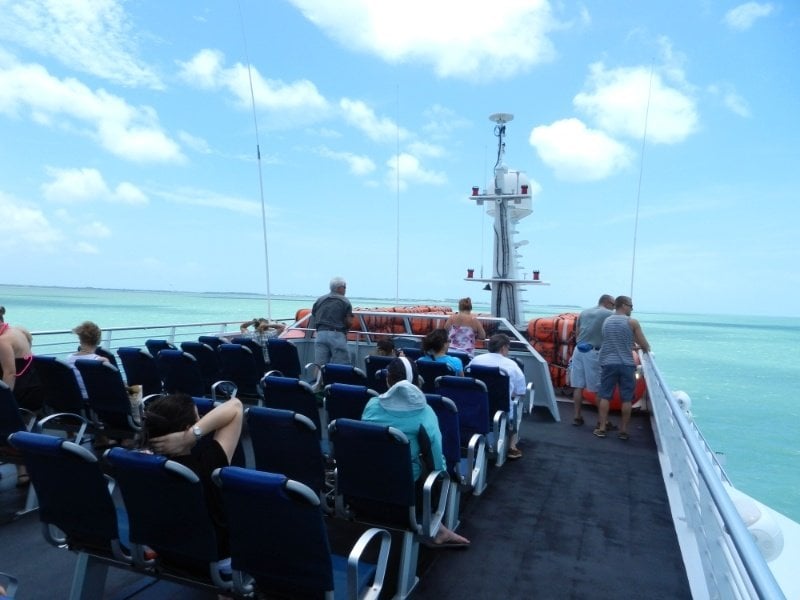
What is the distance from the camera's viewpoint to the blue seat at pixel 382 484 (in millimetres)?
2631

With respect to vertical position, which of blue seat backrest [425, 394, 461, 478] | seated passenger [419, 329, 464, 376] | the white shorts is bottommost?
the white shorts

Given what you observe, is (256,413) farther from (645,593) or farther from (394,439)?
(645,593)

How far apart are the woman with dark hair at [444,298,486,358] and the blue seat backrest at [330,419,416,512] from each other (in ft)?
13.9

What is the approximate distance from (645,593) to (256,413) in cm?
238

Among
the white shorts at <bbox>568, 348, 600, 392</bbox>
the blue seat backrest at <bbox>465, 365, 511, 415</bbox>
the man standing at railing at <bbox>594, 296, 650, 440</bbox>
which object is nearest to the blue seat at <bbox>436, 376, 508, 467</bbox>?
the blue seat backrest at <bbox>465, 365, 511, 415</bbox>

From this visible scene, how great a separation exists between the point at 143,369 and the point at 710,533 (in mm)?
4591

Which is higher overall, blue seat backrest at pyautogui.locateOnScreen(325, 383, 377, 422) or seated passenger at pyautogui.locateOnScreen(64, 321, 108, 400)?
seated passenger at pyautogui.locateOnScreen(64, 321, 108, 400)

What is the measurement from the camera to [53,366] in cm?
417

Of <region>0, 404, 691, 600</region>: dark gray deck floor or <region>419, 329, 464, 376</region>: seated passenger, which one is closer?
<region>0, 404, 691, 600</region>: dark gray deck floor

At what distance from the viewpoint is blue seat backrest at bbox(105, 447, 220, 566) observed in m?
2.03

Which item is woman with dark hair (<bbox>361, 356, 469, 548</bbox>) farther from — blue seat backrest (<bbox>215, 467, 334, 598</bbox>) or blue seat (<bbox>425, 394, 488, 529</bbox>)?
blue seat backrest (<bbox>215, 467, 334, 598</bbox>)

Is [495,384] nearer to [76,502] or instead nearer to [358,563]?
[358,563]

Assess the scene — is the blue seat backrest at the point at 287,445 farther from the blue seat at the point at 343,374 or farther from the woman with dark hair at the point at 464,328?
the woman with dark hair at the point at 464,328

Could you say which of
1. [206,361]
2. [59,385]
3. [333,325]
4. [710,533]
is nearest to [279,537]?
[710,533]
